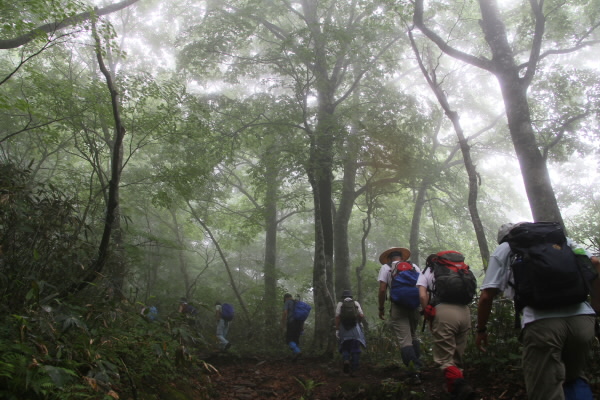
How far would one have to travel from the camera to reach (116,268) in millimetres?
5629

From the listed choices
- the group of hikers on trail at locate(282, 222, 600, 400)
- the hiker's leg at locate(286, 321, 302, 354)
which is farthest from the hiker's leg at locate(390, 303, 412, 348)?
the hiker's leg at locate(286, 321, 302, 354)

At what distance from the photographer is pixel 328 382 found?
20.0 ft

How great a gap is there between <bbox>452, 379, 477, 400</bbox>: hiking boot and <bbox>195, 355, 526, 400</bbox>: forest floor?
469 mm

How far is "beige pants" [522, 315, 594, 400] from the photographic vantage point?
260 centimetres

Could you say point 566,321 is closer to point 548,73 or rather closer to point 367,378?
point 367,378

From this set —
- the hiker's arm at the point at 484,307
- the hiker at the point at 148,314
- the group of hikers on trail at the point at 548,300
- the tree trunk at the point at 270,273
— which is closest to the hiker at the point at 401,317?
the group of hikers on trail at the point at 548,300

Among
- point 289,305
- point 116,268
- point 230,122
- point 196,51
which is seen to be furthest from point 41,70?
point 289,305

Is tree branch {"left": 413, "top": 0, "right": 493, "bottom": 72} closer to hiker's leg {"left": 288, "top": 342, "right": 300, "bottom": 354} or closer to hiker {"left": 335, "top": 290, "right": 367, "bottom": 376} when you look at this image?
hiker {"left": 335, "top": 290, "right": 367, "bottom": 376}

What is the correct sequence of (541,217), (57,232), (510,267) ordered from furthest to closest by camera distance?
(541,217) < (57,232) < (510,267)

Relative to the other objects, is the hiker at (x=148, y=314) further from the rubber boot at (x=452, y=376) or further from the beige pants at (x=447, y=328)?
the rubber boot at (x=452, y=376)

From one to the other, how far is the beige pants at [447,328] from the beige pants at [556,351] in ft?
4.41

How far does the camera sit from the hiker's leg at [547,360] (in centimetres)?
259

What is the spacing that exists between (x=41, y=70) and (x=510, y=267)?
15.0m

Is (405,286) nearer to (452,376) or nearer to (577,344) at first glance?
(452,376)
